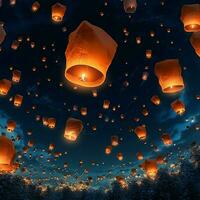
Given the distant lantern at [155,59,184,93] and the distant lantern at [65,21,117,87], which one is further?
the distant lantern at [155,59,184,93]

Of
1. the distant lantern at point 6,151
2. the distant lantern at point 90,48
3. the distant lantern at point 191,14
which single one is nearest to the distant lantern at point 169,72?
the distant lantern at point 191,14

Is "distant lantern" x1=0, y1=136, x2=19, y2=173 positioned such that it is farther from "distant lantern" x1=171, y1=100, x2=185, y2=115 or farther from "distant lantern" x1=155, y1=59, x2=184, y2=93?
"distant lantern" x1=171, y1=100, x2=185, y2=115

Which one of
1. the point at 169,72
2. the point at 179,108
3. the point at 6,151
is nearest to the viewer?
the point at 169,72

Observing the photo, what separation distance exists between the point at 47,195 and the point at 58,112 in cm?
1881

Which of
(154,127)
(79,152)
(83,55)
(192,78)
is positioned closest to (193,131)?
(154,127)

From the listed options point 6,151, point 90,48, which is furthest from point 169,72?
point 6,151

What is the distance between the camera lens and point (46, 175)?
63.2 metres

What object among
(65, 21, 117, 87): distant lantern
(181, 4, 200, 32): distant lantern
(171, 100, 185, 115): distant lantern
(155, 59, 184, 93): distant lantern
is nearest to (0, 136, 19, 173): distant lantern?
(155, 59, 184, 93): distant lantern

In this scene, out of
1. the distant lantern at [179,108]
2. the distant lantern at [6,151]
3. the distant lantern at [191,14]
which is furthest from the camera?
the distant lantern at [179,108]

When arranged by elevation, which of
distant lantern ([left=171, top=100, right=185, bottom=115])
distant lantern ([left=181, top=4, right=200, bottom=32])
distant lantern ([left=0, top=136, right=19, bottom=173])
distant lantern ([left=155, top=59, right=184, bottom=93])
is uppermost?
distant lantern ([left=171, top=100, right=185, bottom=115])

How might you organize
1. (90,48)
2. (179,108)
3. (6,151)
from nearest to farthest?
(90,48)
(6,151)
(179,108)

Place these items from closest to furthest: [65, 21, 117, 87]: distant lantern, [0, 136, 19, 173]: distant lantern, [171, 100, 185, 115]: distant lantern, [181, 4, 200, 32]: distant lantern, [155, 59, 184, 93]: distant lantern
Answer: [65, 21, 117, 87]: distant lantern, [155, 59, 184, 93]: distant lantern, [181, 4, 200, 32]: distant lantern, [0, 136, 19, 173]: distant lantern, [171, 100, 185, 115]: distant lantern

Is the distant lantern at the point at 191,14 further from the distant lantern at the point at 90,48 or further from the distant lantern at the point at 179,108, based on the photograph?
the distant lantern at the point at 179,108

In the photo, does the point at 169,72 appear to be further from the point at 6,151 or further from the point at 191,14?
the point at 6,151
